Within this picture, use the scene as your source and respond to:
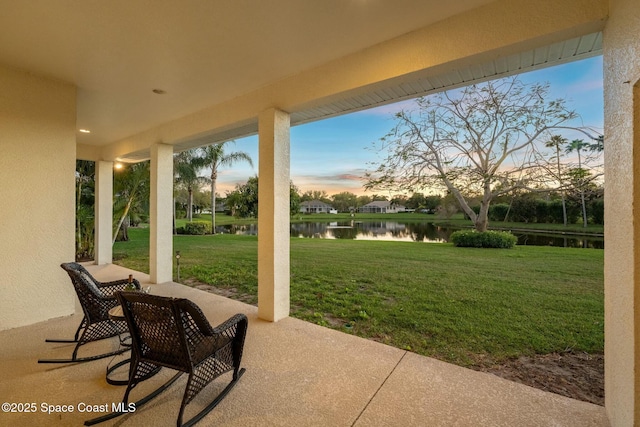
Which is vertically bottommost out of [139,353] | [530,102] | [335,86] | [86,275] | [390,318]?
[390,318]

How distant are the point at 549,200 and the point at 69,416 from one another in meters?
12.1

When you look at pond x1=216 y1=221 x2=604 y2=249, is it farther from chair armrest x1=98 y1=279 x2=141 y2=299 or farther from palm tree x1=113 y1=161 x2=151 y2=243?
chair armrest x1=98 y1=279 x2=141 y2=299

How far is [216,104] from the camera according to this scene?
4.29 meters

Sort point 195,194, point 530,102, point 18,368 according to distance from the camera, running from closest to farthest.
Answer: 1. point 18,368
2. point 530,102
3. point 195,194

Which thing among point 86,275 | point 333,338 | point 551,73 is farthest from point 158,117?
point 551,73

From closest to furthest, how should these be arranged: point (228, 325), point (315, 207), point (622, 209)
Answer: point (622, 209), point (228, 325), point (315, 207)

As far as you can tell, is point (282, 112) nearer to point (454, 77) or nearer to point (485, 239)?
point (454, 77)

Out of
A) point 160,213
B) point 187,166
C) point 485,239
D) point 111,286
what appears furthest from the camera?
point 187,166

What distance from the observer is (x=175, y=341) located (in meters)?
1.84

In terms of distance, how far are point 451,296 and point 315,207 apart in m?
17.0

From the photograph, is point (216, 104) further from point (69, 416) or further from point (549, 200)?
point (549, 200)

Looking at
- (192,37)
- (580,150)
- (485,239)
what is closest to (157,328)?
(192,37)

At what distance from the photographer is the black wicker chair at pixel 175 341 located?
1.78 metres

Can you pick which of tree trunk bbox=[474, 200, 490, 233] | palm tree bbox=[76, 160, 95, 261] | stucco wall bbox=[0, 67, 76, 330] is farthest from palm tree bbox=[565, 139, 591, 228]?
palm tree bbox=[76, 160, 95, 261]
